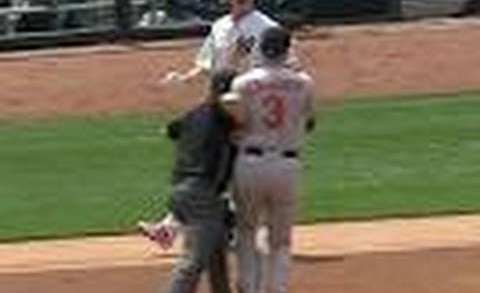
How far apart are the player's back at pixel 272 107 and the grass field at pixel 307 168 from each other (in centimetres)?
461

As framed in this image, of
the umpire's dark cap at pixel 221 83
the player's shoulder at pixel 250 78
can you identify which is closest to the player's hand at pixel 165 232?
the umpire's dark cap at pixel 221 83

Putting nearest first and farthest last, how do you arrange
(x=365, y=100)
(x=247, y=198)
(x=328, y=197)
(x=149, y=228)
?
(x=247, y=198), (x=149, y=228), (x=328, y=197), (x=365, y=100)

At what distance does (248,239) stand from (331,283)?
192 centimetres

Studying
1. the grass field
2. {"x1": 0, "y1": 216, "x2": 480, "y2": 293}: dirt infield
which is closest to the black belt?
{"x1": 0, "y1": 216, "x2": 480, "y2": 293}: dirt infield

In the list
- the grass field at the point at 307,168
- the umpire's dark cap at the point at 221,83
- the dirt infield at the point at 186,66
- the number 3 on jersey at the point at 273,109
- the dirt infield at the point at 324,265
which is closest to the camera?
the number 3 on jersey at the point at 273,109

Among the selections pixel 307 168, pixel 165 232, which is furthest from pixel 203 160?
pixel 307 168

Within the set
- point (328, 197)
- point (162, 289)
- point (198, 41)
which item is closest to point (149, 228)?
point (162, 289)

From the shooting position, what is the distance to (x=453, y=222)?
15.6 metres

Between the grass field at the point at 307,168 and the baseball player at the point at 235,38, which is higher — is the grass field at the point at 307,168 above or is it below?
below

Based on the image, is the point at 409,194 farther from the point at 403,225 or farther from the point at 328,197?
the point at 403,225

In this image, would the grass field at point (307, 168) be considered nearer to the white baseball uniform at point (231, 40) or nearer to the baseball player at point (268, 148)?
the white baseball uniform at point (231, 40)

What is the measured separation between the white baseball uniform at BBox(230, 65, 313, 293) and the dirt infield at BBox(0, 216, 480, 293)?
173 cm

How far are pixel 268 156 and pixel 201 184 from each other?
16.3 inches

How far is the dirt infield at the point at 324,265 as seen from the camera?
43.8 ft
